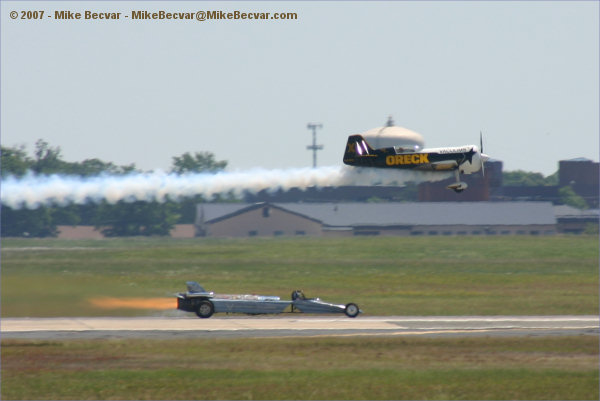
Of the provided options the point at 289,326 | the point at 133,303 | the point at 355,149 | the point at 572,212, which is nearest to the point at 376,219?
the point at 572,212

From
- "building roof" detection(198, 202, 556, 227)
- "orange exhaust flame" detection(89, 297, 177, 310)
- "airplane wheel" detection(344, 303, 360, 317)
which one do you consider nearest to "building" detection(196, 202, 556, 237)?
"building roof" detection(198, 202, 556, 227)

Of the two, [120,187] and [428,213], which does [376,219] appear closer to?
[428,213]

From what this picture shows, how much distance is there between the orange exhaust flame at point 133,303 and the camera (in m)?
55.4

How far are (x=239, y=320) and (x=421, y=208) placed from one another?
10707cm

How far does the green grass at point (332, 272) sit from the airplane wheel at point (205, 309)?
4.05 m

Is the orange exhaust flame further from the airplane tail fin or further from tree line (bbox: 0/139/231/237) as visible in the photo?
tree line (bbox: 0/139/231/237)

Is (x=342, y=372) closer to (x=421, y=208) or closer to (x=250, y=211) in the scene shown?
(x=250, y=211)

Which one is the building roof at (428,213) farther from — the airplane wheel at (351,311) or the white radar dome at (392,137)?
the airplane wheel at (351,311)

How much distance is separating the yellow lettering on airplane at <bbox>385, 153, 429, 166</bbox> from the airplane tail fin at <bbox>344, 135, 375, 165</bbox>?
1113 millimetres

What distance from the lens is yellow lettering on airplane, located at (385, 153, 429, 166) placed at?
166ft

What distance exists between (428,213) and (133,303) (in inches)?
4216

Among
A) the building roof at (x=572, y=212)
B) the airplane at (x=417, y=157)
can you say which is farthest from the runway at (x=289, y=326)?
the building roof at (x=572, y=212)

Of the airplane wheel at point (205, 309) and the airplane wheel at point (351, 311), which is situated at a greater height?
the airplane wheel at point (205, 309)

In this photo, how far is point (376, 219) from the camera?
521 feet
